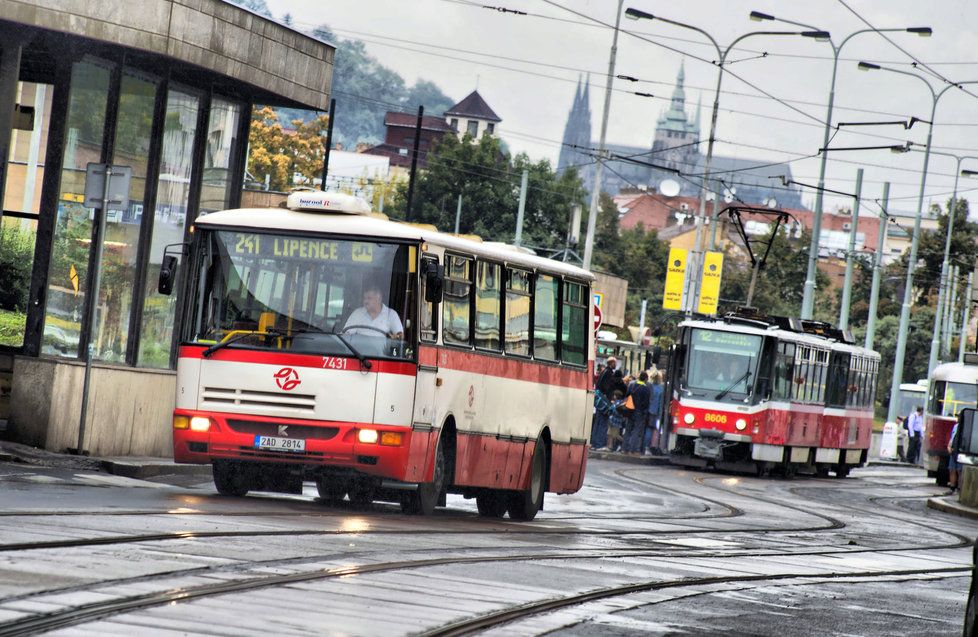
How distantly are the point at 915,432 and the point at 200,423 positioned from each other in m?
50.1

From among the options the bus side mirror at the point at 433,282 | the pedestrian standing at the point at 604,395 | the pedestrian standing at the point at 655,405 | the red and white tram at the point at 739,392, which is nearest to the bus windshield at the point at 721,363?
the red and white tram at the point at 739,392

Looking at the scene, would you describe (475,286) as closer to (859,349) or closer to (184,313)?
(184,313)

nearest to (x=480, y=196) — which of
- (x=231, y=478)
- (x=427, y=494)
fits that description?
(x=231, y=478)

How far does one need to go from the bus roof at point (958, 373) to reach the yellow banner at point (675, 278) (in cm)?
692

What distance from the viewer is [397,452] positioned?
16.2 metres

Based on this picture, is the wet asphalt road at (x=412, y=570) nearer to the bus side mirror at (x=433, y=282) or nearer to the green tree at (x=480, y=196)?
the bus side mirror at (x=433, y=282)

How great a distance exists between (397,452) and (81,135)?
21.4 feet

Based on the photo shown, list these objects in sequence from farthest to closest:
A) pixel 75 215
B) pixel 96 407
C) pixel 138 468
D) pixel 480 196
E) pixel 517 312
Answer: pixel 480 196 < pixel 75 215 < pixel 96 407 < pixel 138 468 < pixel 517 312

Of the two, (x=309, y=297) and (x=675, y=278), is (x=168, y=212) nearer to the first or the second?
(x=309, y=297)

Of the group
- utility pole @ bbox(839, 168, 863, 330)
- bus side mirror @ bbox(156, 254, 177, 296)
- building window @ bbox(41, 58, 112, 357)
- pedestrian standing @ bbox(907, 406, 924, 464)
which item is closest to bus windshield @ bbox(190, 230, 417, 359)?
bus side mirror @ bbox(156, 254, 177, 296)

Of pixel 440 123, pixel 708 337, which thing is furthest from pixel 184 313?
pixel 440 123

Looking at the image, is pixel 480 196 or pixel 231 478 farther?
pixel 480 196

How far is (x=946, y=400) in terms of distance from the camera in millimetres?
47250

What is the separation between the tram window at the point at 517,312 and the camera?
1869 cm
